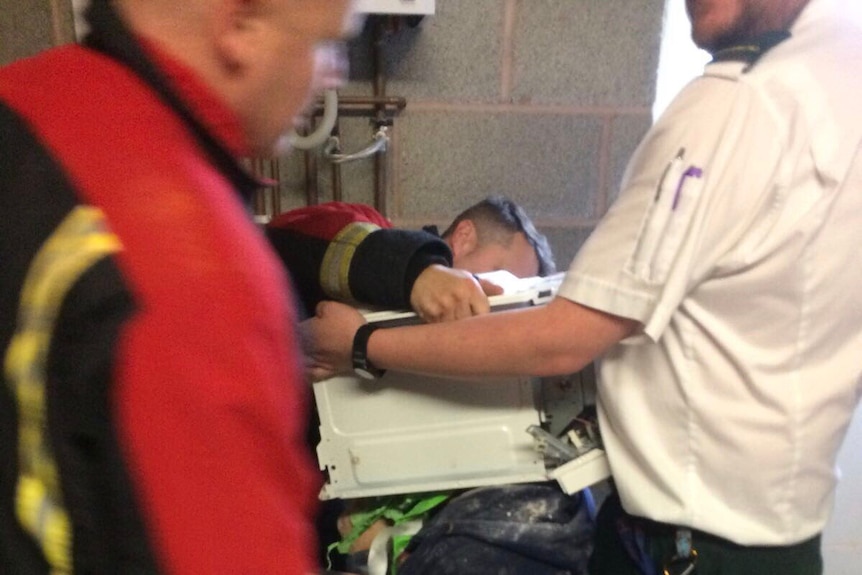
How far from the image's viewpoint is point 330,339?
3.48ft

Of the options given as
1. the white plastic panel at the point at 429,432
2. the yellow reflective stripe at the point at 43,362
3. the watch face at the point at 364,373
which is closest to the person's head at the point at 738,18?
the white plastic panel at the point at 429,432

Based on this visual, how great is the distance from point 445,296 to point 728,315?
356 mm

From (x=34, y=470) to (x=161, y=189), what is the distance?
0.15m

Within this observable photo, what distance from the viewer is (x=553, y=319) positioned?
3.12 feet

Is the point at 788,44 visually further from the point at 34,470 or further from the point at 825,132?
the point at 34,470

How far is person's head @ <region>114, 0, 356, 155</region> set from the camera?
16.7 inches

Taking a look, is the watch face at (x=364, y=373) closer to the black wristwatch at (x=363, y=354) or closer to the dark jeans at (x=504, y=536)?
the black wristwatch at (x=363, y=354)

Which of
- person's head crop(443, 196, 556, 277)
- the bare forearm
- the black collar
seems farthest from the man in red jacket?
person's head crop(443, 196, 556, 277)

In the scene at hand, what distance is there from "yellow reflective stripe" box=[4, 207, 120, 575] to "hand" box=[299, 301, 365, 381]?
655 millimetres

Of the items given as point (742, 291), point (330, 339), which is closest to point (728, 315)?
point (742, 291)

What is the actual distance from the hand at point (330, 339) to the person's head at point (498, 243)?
407 millimetres

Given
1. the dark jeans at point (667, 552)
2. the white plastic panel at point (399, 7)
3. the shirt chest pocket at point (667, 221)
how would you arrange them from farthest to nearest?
the white plastic panel at point (399, 7), the dark jeans at point (667, 552), the shirt chest pocket at point (667, 221)

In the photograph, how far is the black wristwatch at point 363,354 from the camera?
1.04 m

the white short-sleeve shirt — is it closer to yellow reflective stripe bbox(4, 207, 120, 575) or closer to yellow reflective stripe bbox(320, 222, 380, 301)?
yellow reflective stripe bbox(320, 222, 380, 301)
